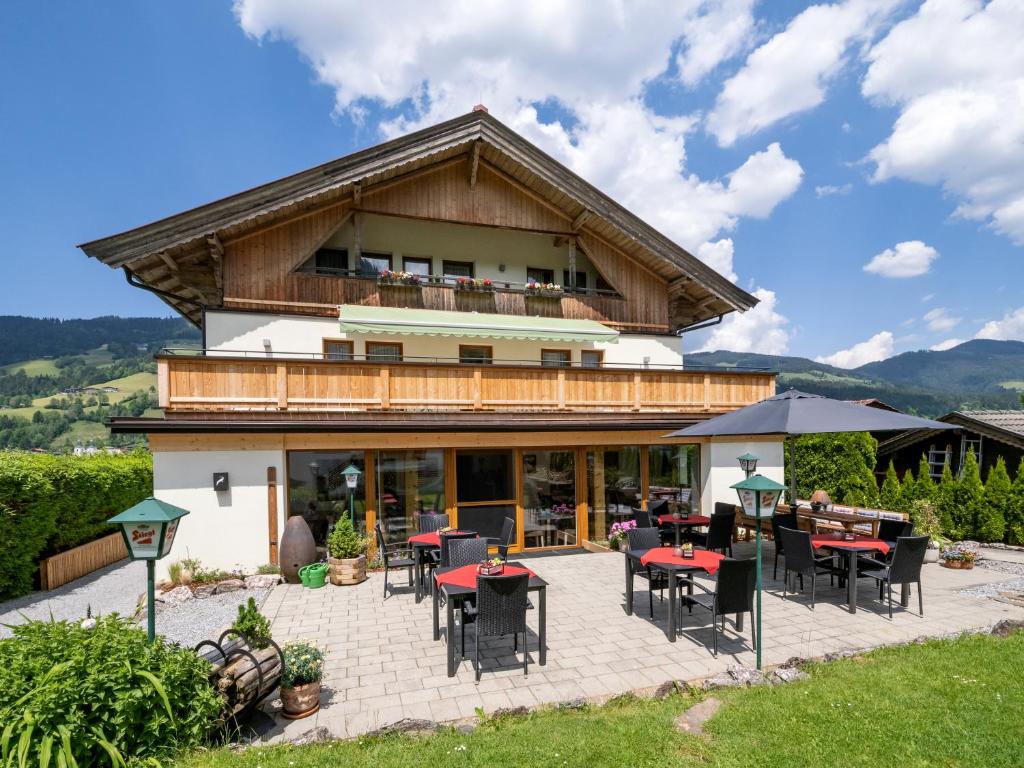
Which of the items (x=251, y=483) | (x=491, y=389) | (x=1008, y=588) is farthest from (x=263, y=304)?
(x=1008, y=588)

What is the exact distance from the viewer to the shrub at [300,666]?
5645mm

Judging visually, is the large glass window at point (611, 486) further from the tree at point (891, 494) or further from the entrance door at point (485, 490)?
the tree at point (891, 494)

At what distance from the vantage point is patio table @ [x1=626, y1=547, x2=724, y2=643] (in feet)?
24.8

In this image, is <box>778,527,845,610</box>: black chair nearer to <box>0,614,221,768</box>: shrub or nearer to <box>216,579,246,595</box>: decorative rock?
<box>0,614,221,768</box>: shrub

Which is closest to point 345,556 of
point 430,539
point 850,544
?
point 430,539

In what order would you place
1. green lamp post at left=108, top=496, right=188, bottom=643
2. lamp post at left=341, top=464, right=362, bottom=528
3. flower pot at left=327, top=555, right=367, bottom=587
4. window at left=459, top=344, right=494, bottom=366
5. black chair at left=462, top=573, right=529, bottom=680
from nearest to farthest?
green lamp post at left=108, top=496, right=188, bottom=643 → black chair at left=462, top=573, right=529, bottom=680 → flower pot at left=327, top=555, right=367, bottom=587 → lamp post at left=341, top=464, right=362, bottom=528 → window at left=459, top=344, right=494, bottom=366

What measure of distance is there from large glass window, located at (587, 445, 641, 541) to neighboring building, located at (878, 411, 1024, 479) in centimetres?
1042

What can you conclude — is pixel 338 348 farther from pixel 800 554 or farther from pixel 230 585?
pixel 800 554

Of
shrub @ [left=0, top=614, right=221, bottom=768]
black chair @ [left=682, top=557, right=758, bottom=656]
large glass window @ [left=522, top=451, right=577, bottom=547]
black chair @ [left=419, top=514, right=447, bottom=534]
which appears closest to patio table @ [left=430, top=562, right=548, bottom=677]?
black chair @ [left=682, top=557, right=758, bottom=656]

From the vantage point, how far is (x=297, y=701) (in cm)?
566

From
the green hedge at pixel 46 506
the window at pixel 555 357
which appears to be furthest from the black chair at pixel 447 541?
the green hedge at pixel 46 506

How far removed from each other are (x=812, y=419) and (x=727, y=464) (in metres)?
5.81

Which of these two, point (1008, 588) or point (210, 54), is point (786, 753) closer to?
point (1008, 588)

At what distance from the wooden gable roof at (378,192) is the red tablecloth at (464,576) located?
33.7 ft
